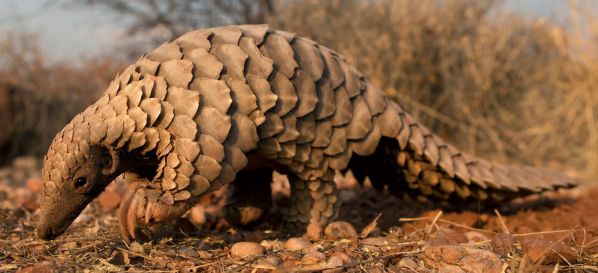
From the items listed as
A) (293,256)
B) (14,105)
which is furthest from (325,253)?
(14,105)

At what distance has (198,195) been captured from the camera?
7.01 ft

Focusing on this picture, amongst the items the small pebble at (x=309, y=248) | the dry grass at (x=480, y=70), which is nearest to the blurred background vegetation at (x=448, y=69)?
the dry grass at (x=480, y=70)

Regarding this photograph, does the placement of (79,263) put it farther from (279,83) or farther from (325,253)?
(279,83)

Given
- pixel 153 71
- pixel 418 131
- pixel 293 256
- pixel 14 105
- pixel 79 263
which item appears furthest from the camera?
pixel 14 105

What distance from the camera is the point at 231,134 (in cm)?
214

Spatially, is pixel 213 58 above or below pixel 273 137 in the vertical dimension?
above

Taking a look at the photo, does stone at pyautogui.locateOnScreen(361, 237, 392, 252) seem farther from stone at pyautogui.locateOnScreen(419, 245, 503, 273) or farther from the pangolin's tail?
the pangolin's tail

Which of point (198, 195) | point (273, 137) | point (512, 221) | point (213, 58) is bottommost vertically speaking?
point (512, 221)

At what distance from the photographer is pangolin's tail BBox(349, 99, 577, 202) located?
2.75m

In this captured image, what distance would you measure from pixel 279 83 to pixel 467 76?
4240 mm

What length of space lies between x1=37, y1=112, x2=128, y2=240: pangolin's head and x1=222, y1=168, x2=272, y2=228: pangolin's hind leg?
35.4 inches

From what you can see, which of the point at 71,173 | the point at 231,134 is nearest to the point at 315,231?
the point at 231,134

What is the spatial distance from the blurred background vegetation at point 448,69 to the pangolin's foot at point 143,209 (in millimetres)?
3973

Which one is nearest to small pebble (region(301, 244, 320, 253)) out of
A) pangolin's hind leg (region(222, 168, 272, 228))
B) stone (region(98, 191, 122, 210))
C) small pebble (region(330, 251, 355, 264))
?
small pebble (region(330, 251, 355, 264))
